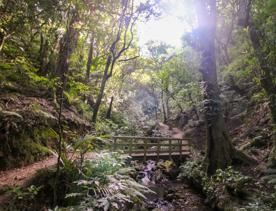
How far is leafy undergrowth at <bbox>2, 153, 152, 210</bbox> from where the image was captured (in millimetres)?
4074

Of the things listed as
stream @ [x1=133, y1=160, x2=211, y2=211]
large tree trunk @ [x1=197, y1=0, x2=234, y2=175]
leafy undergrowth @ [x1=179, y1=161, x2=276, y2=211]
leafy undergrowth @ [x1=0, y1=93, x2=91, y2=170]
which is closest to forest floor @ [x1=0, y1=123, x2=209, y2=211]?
stream @ [x1=133, y1=160, x2=211, y2=211]

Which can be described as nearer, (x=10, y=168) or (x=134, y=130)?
(x=10, y=168)

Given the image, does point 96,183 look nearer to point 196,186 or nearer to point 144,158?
point 196,186

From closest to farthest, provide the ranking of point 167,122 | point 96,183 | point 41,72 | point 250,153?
point 96,183
point 250,153
point 41,72
point 167,122

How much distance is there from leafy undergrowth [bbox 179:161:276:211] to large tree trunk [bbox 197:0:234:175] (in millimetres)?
740

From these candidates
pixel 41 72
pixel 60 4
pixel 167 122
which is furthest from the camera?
pixel 167 122

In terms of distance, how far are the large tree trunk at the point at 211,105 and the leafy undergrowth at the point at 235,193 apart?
0.74 metres

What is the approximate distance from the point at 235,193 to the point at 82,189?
3961mm

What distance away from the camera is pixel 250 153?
8797 mm

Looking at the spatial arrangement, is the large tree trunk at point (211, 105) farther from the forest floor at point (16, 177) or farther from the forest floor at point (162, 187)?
the forest floor at point (16, 177)

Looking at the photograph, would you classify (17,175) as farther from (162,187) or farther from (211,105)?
(211,105)

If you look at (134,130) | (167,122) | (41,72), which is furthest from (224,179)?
(167,122)

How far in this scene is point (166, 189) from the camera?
938 centimetres

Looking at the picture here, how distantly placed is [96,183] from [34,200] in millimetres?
1143
